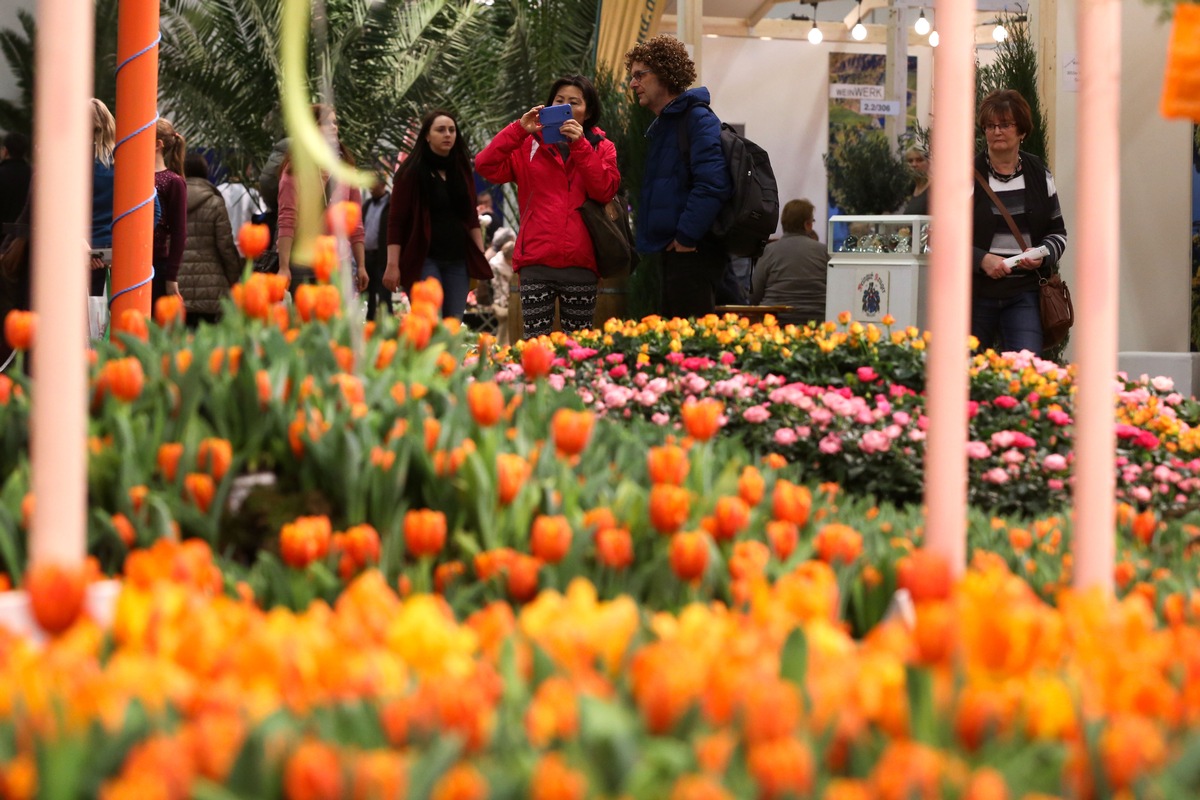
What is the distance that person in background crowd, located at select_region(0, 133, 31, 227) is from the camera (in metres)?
6.24

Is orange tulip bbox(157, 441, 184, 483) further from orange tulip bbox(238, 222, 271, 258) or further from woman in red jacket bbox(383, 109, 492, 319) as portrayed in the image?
woman in red jacket bbox(383, 109, 492, 319)

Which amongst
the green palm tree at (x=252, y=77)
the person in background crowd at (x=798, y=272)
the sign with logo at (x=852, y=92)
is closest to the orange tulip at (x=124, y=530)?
the person in background crowd at (x=798, y=272)

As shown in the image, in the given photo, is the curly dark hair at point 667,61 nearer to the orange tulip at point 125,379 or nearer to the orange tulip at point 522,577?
the orange tulip at point 125,379

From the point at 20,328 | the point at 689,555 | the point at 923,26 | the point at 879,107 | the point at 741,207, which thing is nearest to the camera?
the point at 689,555

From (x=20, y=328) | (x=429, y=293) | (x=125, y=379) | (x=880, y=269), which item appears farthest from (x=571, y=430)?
(x=880, y=269)

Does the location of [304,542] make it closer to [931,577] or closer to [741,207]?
[931,577]

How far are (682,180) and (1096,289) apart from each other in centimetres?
440

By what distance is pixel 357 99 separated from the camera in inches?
541

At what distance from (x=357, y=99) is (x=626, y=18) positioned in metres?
3.82

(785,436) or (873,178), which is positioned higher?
(873,178)

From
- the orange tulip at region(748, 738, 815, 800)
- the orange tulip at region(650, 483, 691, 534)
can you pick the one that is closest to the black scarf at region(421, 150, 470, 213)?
the orange tulip at region(650, 483, 691, 534)

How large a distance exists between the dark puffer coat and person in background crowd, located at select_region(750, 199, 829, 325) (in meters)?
3.29

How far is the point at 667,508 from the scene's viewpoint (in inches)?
61.7

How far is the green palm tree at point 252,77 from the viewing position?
540 inches
